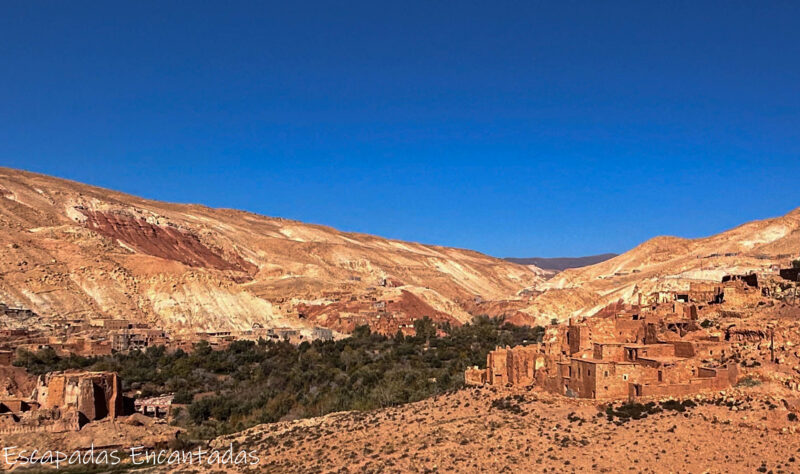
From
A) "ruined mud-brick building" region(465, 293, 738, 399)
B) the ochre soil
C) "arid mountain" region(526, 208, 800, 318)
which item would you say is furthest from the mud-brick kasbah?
"arid mountain" region(526, 208, 800, 318)

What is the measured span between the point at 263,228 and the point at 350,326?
2854 inches

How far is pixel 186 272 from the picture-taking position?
2352 inches

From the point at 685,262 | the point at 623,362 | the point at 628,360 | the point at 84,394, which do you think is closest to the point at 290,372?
the point at 84,394

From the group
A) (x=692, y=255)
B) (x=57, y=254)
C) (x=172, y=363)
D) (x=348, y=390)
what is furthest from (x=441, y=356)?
(x=692, y=255)

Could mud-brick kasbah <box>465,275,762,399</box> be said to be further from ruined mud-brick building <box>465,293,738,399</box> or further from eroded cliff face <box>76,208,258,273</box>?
eroded cliff face <box>76,208,258,273</box>

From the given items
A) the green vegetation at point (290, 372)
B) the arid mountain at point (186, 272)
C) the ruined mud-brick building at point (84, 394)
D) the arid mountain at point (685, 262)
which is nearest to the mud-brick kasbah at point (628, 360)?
the green vegetation at point (290, 372)

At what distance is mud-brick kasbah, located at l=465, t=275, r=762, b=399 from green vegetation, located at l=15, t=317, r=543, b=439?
181 inches

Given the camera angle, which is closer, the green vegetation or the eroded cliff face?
the green vegetation

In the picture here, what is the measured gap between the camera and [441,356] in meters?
41.6

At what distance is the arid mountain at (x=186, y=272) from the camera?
5322cm

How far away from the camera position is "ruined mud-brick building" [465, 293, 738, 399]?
18281 millimetres

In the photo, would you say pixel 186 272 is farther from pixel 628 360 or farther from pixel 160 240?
pixel 628 360

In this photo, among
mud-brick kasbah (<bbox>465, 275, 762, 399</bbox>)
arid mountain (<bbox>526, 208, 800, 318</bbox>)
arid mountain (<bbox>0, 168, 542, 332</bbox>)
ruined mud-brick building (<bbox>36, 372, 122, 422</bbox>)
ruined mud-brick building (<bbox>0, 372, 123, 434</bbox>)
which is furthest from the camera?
arid mountain (<bbox>526, 208, 800, 318</bbox>)

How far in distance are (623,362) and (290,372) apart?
24.0 meters
